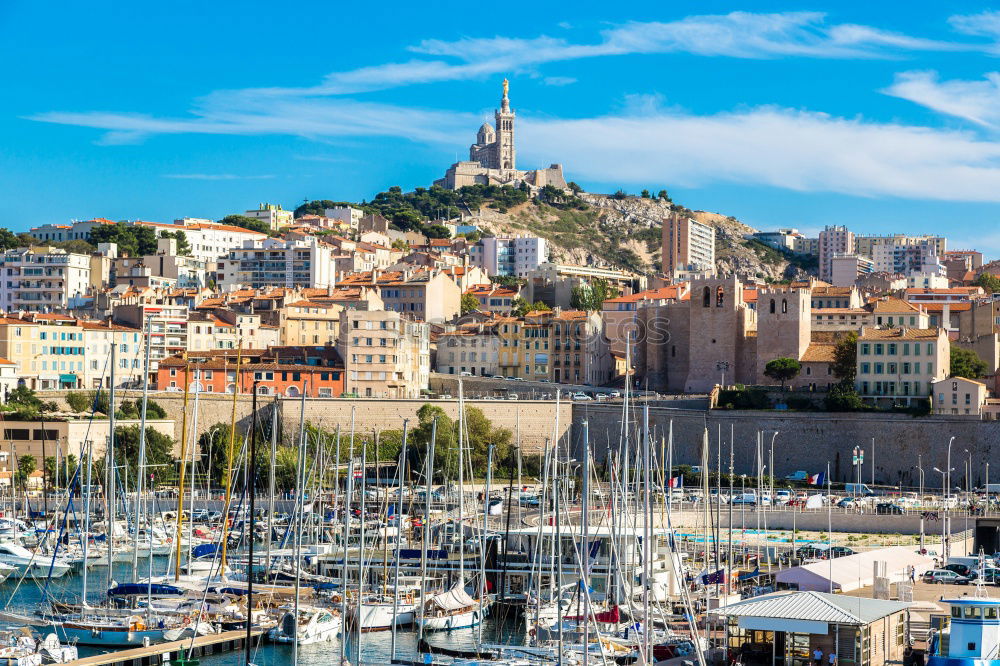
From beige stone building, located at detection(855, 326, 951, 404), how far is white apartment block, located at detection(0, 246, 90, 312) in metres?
49.0

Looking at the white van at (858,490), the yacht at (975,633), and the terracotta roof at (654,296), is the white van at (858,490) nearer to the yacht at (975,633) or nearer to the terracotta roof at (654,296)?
the terracotta roof at (654,296)

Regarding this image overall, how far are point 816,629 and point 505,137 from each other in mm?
140177

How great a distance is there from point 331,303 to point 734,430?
26.6 metres

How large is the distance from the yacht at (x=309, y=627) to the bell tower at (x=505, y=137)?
429ft

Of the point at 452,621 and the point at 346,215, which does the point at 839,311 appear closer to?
the point at 452,621

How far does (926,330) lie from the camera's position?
6334 centimetres

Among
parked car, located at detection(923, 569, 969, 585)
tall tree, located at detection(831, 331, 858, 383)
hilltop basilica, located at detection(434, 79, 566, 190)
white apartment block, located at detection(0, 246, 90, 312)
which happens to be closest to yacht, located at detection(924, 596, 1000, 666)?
parked car, located at detection(923, 569, 969, 585)

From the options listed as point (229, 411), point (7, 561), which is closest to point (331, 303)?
point (229, 411)

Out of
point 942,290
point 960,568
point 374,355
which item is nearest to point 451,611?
point 960,568

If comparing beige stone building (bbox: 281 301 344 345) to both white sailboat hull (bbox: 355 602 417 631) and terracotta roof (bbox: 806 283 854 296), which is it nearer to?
terracotta roof (bbox: 806 283 854 296)

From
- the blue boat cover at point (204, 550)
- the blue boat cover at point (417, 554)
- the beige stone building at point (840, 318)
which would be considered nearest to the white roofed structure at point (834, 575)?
the blue boat cover at point (417, 554)

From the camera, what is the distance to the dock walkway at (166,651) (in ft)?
91.9

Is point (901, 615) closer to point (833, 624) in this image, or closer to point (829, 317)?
point (833, 624)

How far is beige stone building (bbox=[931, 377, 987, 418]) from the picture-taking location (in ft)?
197
